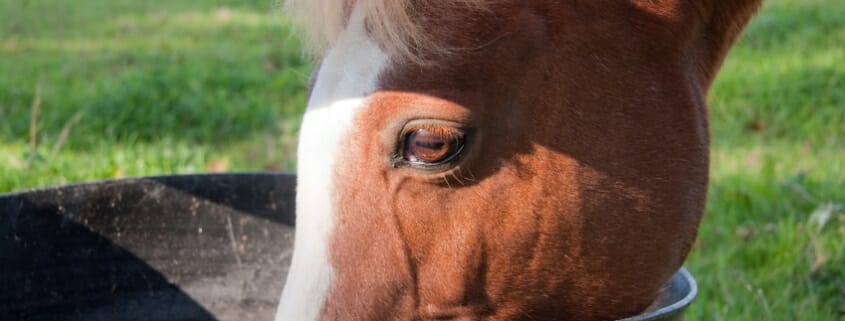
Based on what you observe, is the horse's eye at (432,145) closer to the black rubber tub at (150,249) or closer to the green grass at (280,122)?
the green grass at (280,122)

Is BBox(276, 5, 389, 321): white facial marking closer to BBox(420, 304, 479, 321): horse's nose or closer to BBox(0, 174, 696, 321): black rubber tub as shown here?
BBox(420, 304, 479, 321): horse's nose

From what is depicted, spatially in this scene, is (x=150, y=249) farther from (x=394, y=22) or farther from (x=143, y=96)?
(x=143, y=96)

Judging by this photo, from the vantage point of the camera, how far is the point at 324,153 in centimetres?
155

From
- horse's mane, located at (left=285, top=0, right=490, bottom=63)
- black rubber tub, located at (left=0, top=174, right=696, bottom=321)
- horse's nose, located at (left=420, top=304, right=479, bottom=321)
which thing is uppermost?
horse's mane, located at (left=285, top=0, right=490, bottom=63)

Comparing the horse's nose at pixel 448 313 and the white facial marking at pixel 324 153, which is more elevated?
the white facial marking at pixel 324 153

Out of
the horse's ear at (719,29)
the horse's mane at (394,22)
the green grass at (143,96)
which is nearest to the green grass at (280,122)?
the green grass at (143,96)

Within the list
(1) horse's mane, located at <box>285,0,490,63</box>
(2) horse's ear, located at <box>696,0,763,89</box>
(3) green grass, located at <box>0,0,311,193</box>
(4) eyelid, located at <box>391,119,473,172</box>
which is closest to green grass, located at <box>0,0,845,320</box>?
(3) green grass, located at <box>0,0,311,193</box>

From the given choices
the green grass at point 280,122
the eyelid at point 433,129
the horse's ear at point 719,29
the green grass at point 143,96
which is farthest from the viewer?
the green grass at point 143,96

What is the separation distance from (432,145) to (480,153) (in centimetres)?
9

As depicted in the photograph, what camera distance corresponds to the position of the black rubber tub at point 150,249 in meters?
2.22

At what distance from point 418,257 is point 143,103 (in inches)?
146

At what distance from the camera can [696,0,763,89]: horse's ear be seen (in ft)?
5.87

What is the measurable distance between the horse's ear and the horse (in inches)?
5.0

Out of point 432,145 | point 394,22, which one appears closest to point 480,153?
point 432,145
